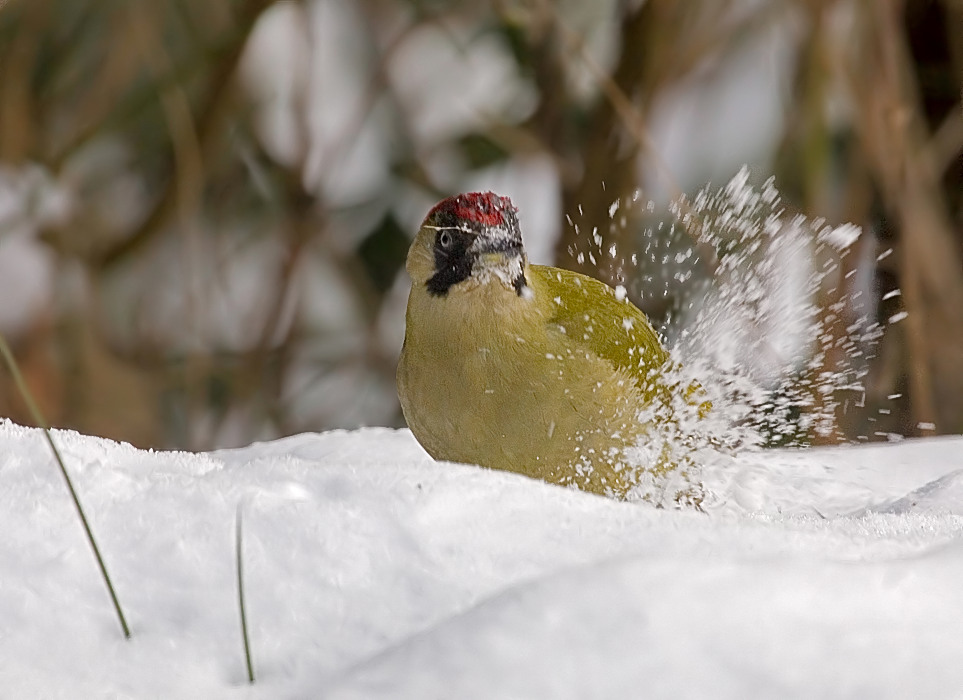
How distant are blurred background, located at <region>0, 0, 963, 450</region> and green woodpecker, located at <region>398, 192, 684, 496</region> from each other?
184 centimetres

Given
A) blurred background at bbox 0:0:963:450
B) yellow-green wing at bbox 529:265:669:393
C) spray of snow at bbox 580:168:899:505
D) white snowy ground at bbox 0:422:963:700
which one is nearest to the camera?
→ white snowy ground at bbox 0:422:963:700

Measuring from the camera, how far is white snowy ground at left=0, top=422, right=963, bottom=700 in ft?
3.19

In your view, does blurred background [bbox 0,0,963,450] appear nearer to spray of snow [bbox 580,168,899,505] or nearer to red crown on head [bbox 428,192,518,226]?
spray of snow [bbox 580,168,899,505]

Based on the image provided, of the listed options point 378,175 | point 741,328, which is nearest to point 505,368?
point 741,328

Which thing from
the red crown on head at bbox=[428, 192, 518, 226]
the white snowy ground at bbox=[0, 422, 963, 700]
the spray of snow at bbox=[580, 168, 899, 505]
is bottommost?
the spray of snow at bbox=[580, 168, 899, 505]

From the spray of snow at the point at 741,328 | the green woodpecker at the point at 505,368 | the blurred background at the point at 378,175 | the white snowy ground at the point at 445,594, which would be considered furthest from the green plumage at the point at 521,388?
the blurred background at the point at 378,175

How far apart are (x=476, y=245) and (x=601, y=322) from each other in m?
0.33

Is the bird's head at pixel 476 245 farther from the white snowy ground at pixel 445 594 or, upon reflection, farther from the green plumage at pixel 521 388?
the white snowy ground at pixel 445 594

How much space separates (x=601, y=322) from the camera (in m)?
A: 2.36

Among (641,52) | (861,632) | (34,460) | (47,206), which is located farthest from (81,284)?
Answer: (861,632)

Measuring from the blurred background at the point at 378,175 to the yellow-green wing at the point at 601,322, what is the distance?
1531 mm

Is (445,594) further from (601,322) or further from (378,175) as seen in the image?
(378,175)

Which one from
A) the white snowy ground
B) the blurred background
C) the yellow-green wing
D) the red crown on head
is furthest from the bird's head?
the blurred background

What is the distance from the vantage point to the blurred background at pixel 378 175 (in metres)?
4.22
